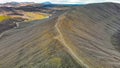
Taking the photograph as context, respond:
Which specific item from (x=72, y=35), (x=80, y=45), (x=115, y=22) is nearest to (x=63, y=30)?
(x=72, y=35)

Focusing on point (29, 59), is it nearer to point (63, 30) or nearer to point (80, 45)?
point (80, 45)

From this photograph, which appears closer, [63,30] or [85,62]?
[85,62]

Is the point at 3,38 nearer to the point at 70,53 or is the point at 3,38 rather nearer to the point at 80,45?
the point at 80,45

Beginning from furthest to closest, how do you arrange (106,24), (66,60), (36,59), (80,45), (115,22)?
(115,22)
(106,24)
(80,45)
(36,59)
(66,60)

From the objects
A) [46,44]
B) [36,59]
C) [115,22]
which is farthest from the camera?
[115,22]

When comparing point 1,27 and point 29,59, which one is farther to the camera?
point 1,27

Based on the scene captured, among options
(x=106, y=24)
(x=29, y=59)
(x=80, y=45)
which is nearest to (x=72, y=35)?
(x=80, y=45)

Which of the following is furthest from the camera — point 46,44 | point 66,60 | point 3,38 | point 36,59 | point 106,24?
point 106,24

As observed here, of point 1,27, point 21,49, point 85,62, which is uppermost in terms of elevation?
point 85,62

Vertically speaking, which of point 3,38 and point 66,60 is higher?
point 66,60
